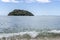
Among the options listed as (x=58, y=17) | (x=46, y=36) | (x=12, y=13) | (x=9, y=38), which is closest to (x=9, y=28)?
(x=12, y=13)

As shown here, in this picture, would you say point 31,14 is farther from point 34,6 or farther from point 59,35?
point 59,35

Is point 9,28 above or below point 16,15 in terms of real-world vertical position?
below

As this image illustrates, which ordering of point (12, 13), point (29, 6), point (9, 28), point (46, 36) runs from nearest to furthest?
point (46, 36) < point (9, 28) < point (12, 13) < point (29, 6)

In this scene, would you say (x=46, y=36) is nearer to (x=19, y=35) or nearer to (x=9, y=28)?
(x=19, y=35)

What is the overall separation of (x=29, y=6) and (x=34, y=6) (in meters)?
0.22

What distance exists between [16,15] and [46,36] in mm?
1886

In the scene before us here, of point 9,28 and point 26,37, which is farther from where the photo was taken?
point 9,28

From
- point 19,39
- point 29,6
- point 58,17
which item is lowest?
point 19,39

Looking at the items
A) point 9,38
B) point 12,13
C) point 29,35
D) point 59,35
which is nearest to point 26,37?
point 29,35

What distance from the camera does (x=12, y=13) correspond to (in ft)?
18.6

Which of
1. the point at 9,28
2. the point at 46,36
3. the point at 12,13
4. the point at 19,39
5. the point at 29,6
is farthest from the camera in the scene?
the point at 29,6

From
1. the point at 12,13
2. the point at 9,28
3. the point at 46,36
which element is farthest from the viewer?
the point at 12,13

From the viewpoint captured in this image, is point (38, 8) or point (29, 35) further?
point (38, 8)

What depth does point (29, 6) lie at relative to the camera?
6051mm
